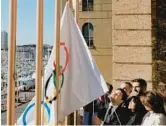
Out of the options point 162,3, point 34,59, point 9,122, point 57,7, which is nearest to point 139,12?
point 162,3

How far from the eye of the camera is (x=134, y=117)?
70.1 inches

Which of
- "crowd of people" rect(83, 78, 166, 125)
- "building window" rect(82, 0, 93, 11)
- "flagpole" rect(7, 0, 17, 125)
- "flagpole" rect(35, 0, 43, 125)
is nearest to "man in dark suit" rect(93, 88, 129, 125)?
"crowd of people" rect(83, 78, 166, 125)

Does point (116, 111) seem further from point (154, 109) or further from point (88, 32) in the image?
point (88, 32)

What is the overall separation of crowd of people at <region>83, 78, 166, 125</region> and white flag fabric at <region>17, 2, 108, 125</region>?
0.20 metres

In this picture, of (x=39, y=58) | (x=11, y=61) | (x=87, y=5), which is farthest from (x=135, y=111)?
(x=87, y=5)

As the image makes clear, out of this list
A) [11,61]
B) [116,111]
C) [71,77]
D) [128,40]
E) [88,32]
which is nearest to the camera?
[11,61]

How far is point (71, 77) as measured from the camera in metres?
1.75

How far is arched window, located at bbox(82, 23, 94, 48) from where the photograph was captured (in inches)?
97.7

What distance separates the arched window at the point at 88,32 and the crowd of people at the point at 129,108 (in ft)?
1.87

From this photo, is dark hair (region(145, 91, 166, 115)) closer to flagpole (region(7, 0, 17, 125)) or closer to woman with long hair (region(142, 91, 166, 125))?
woman with long hair (region(142, 91, 166, 125))

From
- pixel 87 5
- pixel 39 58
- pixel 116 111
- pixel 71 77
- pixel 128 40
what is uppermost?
pixel 87 5

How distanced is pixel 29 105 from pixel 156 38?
115 cm

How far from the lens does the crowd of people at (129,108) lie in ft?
5.16

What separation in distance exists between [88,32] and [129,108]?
0.92 metres
